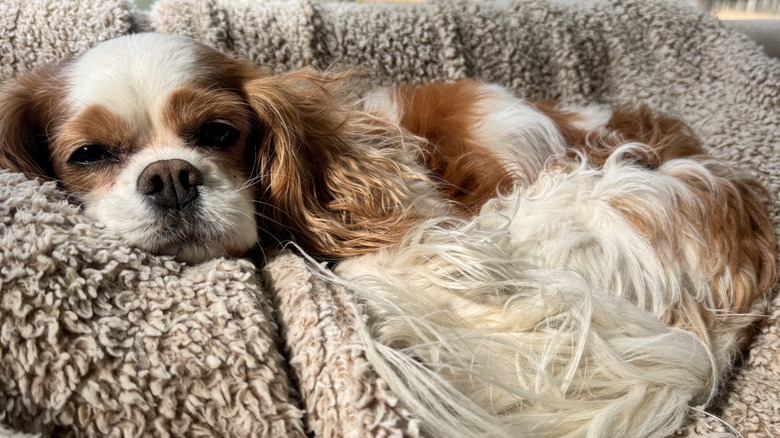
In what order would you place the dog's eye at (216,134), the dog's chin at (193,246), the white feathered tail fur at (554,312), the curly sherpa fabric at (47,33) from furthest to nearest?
the curly sherpa fabric at (47,33) < the dog's eye at (216,134) < the dog's chin at (193,246) < the white feathered tail fur at (554,312)

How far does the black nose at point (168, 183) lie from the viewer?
3.26 ft

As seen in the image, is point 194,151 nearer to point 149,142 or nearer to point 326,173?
point 149,142

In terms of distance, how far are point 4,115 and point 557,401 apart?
1078 millimetres

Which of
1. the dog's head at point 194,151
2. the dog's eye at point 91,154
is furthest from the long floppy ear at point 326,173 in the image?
the dog's eye at point 91,154

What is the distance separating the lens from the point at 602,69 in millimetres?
2033

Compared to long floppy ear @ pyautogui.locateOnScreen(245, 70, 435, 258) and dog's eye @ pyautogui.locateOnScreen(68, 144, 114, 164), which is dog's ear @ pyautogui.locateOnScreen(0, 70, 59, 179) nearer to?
dog's eye @ pyautogui.locateOnScreen(68, 144, 114, 164)

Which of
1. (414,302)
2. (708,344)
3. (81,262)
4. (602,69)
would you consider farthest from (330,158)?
(602,69)

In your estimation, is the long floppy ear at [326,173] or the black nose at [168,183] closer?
the black nose at [168,183]

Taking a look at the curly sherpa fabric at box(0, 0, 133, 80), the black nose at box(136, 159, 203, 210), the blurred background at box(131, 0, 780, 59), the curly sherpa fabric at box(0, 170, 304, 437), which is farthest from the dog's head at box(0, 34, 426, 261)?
the blurred background at box(131, 0, 780, 59)

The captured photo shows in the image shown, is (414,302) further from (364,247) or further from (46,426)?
(46,426)

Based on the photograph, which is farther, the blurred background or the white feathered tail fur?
the blurred background

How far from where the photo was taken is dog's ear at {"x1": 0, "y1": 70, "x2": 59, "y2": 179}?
1.12 m

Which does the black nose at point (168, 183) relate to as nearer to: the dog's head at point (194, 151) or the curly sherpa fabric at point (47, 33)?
the dog's head at point (194, 151)

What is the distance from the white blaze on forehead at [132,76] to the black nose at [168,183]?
0.12 m
